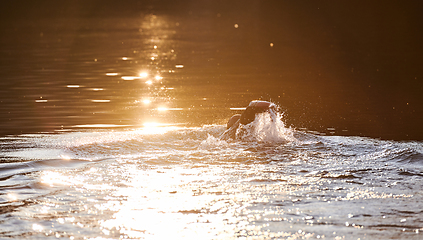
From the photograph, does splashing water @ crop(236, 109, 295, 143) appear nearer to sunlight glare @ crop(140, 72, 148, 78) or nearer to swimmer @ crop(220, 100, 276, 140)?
swimmer @ crop(220, 100, 276, 140)

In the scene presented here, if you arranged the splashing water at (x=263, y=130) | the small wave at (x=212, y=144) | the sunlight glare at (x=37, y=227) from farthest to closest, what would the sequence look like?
the splashing water at (x=263, y=130), the small wave at (x=212, y=144), the sunlight glare at (x=37, y=227)

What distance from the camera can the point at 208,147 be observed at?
10594 mm

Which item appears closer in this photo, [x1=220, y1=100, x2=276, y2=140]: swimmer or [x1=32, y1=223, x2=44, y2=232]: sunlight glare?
[x1=32, y1=223, x2=44, y2=232]: sunlight glare

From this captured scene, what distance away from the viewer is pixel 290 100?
2064cm

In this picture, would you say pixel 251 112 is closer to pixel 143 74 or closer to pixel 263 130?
pixel 263 130

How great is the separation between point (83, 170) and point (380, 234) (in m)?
5.25

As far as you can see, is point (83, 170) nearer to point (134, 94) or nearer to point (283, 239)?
point (283, 239)

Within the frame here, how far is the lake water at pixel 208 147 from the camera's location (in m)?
6.32

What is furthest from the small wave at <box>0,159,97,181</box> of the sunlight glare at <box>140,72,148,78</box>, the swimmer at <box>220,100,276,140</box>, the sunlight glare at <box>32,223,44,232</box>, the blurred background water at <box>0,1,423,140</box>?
the sunlight glare at <box>140,72,148,78</box>

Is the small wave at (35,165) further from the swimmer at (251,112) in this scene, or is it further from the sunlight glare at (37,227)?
the swimmer at (251,112)

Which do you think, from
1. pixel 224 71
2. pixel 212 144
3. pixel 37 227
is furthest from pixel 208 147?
pixel 224 71

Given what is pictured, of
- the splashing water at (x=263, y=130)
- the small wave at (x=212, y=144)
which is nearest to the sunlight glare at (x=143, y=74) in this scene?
the small wave at (x=212, y=144)

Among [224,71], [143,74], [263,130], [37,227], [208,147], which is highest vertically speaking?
[224,71]

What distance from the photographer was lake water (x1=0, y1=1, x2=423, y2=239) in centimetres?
632
